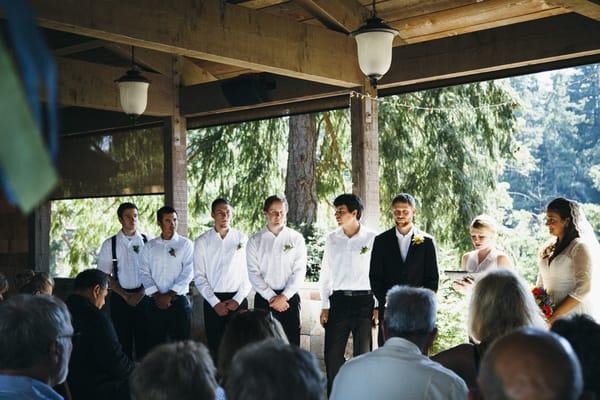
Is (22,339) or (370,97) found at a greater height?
(370,97)

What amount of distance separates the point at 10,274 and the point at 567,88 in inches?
926

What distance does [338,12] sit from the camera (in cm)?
627

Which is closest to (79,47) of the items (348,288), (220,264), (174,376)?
(220,264)

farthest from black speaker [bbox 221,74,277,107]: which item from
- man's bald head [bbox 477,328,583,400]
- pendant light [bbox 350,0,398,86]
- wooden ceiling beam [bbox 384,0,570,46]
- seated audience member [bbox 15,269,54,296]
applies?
man's bald head [bbox 477,328,583,400]

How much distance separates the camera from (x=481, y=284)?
2709mm

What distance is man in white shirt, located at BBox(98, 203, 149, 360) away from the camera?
6.38m

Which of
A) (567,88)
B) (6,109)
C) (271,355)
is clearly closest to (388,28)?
(271,355)

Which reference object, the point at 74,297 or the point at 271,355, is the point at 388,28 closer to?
the point at 74,297

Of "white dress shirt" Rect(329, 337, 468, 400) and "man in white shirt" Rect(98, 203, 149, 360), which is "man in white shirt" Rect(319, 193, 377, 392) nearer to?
"man in white shirt" Rect(98, 203, 149, 360)

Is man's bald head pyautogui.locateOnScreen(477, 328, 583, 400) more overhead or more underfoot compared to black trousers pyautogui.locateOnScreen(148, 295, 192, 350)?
more overhead

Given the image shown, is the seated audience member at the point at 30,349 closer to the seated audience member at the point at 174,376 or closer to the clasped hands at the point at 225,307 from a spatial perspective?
the seated audience member at the point at 174,376

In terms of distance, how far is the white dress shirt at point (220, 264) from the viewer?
611cm

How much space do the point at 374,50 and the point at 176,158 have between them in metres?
3.26

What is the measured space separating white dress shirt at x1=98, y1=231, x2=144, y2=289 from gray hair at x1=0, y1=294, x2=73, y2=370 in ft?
14.1
